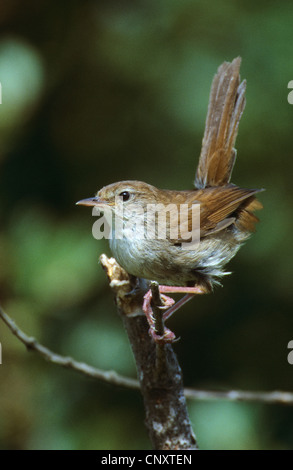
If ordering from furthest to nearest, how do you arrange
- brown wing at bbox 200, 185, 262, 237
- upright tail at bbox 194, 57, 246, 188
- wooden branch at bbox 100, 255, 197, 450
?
upright tail at bbox 194, 57, 246, 188 → brown wing at bbox 200, 185, 262, 237 → wooden branch at bbox 100, 255, 197, 450

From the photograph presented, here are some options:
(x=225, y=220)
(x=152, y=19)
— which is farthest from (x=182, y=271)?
(x=152, y=19)

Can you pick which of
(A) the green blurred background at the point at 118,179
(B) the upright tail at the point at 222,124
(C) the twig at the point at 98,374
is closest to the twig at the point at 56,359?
(C) the twig at the point at 98,374

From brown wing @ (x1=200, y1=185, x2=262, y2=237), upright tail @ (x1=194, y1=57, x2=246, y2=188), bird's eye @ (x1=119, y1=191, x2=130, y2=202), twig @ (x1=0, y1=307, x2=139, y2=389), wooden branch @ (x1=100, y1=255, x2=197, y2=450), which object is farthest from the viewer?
upright tail @ (x1=194, y1=57, x2=246, y2=188)

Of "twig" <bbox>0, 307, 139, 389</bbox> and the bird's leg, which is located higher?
the bird's leg

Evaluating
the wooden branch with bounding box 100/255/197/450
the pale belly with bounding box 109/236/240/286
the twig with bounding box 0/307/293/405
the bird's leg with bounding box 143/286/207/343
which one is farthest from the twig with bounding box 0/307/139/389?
the pale belly with bounding box 109/236/240/286

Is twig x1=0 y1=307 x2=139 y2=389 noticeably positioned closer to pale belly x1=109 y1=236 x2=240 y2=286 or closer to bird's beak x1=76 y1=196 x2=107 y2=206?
pale belly x1=109 y1=236 x2=240 y2=286

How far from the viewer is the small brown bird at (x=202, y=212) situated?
141 inches

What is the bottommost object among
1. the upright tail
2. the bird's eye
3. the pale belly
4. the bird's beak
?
the pale belly

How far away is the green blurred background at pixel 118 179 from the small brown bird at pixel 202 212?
0.29m

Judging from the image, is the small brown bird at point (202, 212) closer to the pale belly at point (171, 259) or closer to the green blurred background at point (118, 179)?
the pale belly at point (171, 259)

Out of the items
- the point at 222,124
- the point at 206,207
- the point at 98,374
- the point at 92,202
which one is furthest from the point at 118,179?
the point at 98,374

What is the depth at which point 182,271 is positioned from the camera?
3709mm

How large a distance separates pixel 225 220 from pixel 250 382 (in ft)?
3.60

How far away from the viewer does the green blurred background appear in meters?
3.95
